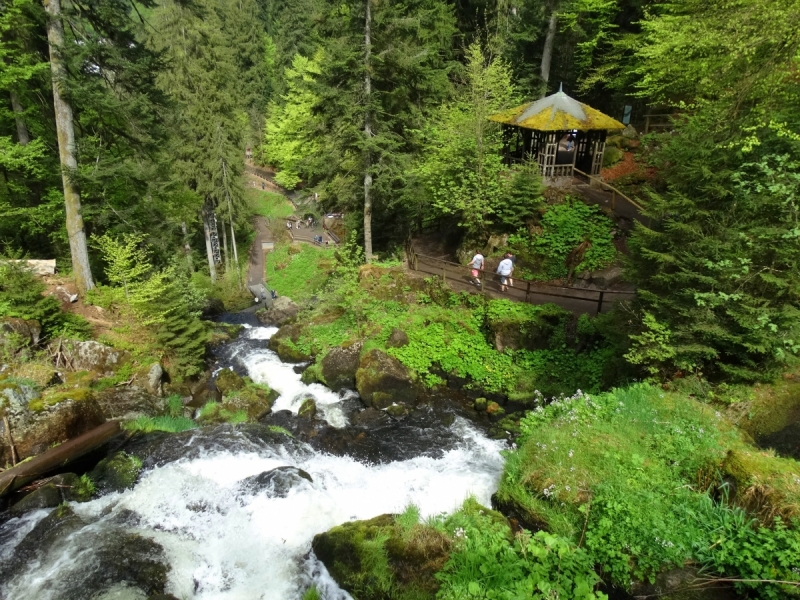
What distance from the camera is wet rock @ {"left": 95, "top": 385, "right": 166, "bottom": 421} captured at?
Answer: 11.4 metres

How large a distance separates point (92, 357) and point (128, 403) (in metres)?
2.04

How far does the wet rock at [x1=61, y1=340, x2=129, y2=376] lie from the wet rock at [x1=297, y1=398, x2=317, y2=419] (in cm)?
557

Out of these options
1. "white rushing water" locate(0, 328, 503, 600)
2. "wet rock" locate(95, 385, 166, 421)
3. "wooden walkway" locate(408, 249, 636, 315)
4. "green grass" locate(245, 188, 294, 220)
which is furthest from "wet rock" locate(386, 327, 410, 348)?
"green grass" locate(245, 188, 294, 220)

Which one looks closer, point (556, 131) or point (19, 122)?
point (19, 122)

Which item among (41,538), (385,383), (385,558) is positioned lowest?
(385,383)

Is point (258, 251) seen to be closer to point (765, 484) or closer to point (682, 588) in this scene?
point (682, 588)

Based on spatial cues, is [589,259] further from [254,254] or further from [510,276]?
[254,254]

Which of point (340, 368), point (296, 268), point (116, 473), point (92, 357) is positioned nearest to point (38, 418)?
point (116, 473)

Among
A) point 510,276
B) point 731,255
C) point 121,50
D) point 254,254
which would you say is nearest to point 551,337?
point 510,276

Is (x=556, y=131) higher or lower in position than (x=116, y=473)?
higher

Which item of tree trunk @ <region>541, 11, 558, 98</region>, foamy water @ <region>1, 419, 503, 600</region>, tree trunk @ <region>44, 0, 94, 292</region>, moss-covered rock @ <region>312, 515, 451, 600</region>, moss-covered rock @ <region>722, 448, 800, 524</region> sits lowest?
foamy water @ <region>1, 419, 503, 600</region>

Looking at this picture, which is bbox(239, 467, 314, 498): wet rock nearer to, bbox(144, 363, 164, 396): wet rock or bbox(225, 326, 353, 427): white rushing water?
bbox(225, 326, 353, 427): white rushing water

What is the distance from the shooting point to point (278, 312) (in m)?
23.0

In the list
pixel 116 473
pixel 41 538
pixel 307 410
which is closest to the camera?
pixel 41 538
